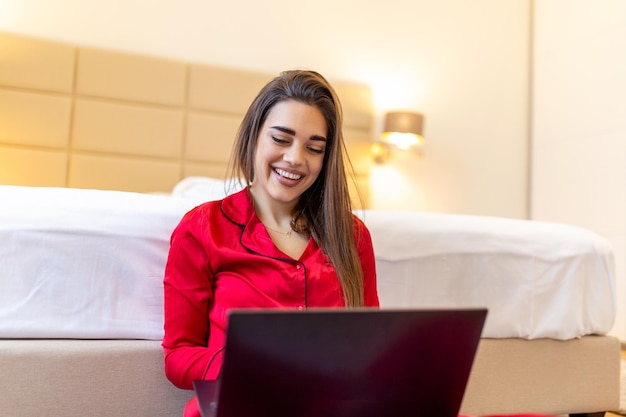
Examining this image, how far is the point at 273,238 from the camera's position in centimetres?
115

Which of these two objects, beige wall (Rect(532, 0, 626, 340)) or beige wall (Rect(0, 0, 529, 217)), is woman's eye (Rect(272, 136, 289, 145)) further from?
beige wall (Rect(532, 0, 626, 340))

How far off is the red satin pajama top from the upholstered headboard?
2032 millimetres

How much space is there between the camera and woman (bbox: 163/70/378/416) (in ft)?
3.28

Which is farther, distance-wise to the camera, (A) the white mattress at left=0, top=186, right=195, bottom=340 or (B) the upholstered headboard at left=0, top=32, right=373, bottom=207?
(B) the upholstered headboard at left=0, top=32, right=373, bottom=207

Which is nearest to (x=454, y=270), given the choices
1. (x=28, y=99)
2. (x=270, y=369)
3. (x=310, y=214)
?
(x=310, y=214)

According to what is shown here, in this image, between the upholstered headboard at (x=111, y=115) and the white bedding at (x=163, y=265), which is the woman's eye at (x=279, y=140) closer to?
the white bedding at (x=163, y=265)

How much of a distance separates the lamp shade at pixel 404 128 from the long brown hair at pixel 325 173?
7.24 feet

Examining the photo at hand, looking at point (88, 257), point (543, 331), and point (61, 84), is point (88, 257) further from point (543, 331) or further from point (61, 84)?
point (61, 84)

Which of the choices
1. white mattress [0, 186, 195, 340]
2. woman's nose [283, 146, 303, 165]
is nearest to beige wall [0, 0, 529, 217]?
white mattress [0, 186, 195, 340]

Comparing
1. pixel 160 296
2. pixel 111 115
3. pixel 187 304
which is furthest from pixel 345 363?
pixel 111 115

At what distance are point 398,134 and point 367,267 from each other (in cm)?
230

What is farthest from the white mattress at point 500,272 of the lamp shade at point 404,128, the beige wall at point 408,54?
the beige wall at point 408,54

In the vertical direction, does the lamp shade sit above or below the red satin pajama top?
above

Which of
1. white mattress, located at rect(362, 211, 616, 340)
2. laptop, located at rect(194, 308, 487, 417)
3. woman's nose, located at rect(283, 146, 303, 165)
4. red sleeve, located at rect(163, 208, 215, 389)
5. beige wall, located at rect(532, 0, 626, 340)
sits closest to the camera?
laptop, located at rect(194, 308, 487, 417)
